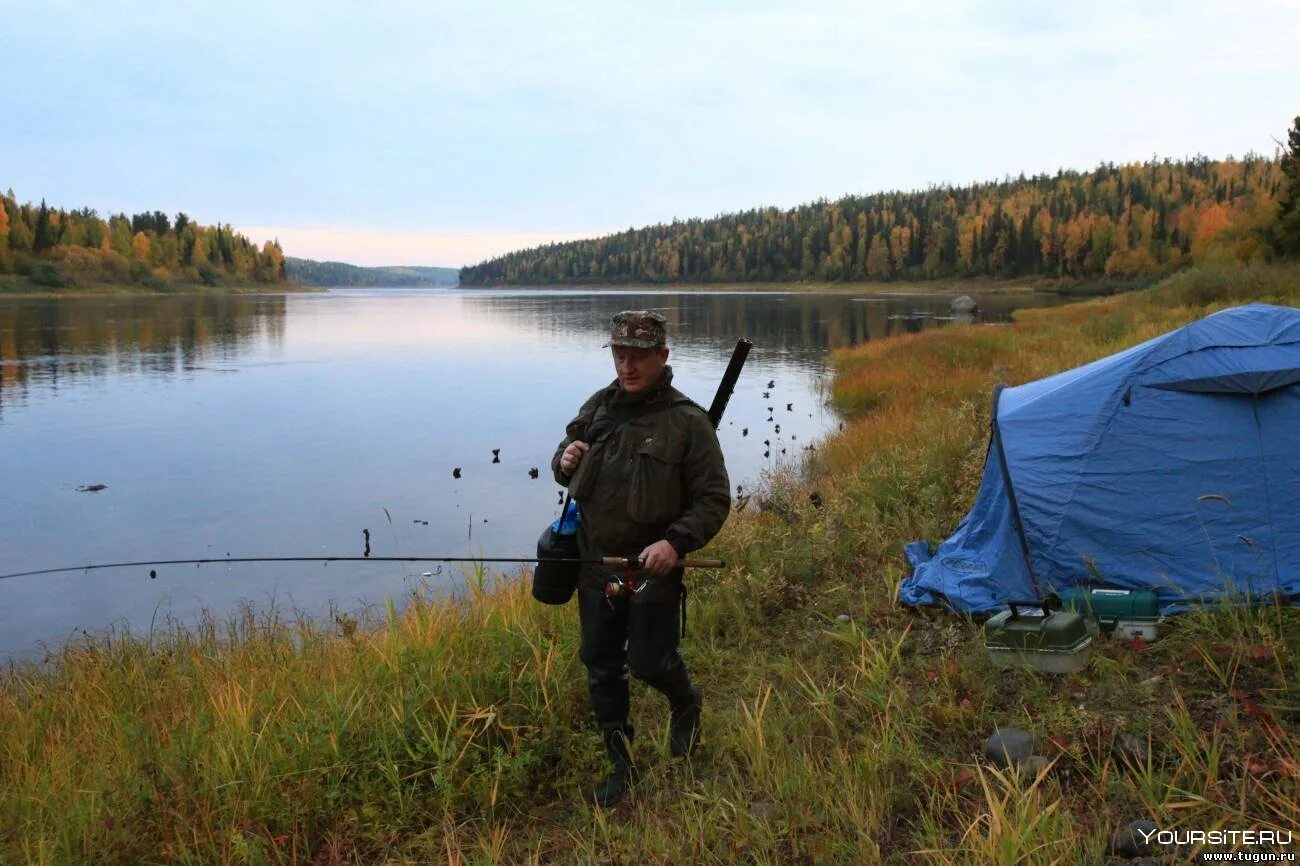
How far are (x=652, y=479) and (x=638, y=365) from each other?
481 millimetres

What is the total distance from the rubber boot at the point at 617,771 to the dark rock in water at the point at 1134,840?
195 cm

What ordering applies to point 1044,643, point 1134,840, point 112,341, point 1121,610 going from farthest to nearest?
1. point 112,341
2. point 1121,610
3. point 1044,643
4. point 1134,840

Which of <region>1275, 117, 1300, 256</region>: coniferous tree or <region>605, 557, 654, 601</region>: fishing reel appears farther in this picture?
<region>1275, 117, 1300, 256</region>: coniferous tree

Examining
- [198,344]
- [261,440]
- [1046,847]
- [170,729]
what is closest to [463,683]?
[170,729]

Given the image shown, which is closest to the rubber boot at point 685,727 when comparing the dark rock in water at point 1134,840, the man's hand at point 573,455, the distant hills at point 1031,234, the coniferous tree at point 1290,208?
the man's hand at point 573,455

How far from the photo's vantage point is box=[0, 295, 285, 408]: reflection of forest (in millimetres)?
27062

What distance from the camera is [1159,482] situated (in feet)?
18.0

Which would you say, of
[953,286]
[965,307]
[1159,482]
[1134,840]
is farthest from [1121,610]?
[953,286]

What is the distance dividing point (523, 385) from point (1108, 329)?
14986 millimetres

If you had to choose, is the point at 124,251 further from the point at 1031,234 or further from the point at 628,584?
the point at 628,584

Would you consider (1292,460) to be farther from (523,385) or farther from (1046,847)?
(523,385)

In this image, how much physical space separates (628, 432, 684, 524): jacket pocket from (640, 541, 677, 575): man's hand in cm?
14

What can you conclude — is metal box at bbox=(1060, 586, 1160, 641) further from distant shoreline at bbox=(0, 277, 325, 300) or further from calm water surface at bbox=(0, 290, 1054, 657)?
distant shoreline at bbox=(0, 277, 325, 300)

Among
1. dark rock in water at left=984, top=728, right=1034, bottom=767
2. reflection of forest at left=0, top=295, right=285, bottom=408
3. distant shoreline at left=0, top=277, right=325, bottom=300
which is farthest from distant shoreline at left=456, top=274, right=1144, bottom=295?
dark rock in water at left=984, top=728, right=1034, bottom=767
